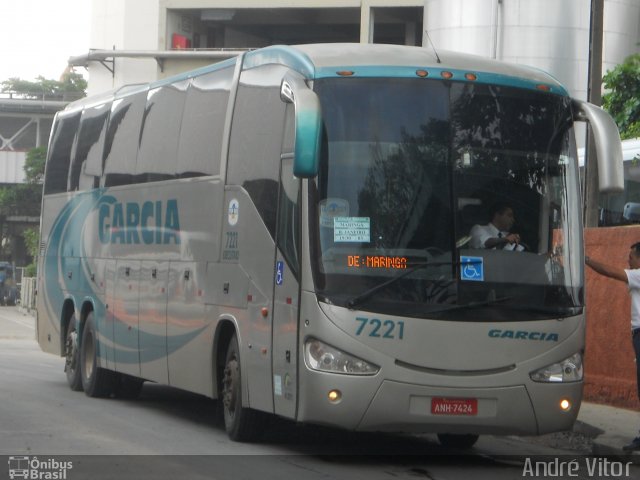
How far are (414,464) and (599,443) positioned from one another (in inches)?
93.9

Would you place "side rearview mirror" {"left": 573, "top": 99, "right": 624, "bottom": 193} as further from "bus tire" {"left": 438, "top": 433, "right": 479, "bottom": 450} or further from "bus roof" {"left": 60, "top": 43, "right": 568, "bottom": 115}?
"bus tire" {"left": 438, "top": 433, "right": 479, "bottom": 450}

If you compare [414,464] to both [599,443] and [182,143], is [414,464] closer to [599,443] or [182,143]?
[599,443]

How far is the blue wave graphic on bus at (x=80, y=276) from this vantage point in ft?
46.9

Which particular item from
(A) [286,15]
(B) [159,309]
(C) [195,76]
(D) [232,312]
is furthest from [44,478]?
(A) [286,15]

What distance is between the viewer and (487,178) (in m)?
10.1

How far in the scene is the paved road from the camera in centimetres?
952

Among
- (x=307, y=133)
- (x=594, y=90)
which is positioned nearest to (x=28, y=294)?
(x=594, y=90)

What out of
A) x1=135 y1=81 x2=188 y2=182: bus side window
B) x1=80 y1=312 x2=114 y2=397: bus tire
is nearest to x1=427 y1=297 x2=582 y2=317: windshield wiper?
x1=135 y1=81 x2=188 y2=182: bus side window

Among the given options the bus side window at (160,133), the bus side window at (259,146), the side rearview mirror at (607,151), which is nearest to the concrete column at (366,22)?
the bus side window at (160,133)

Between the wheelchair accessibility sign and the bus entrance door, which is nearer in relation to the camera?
the wheelchair accessibility sign

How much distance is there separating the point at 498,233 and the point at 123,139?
22.8ft

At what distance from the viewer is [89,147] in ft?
55.7

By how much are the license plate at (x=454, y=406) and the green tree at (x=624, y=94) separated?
16483mm

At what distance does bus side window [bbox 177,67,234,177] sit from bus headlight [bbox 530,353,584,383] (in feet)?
13.1
